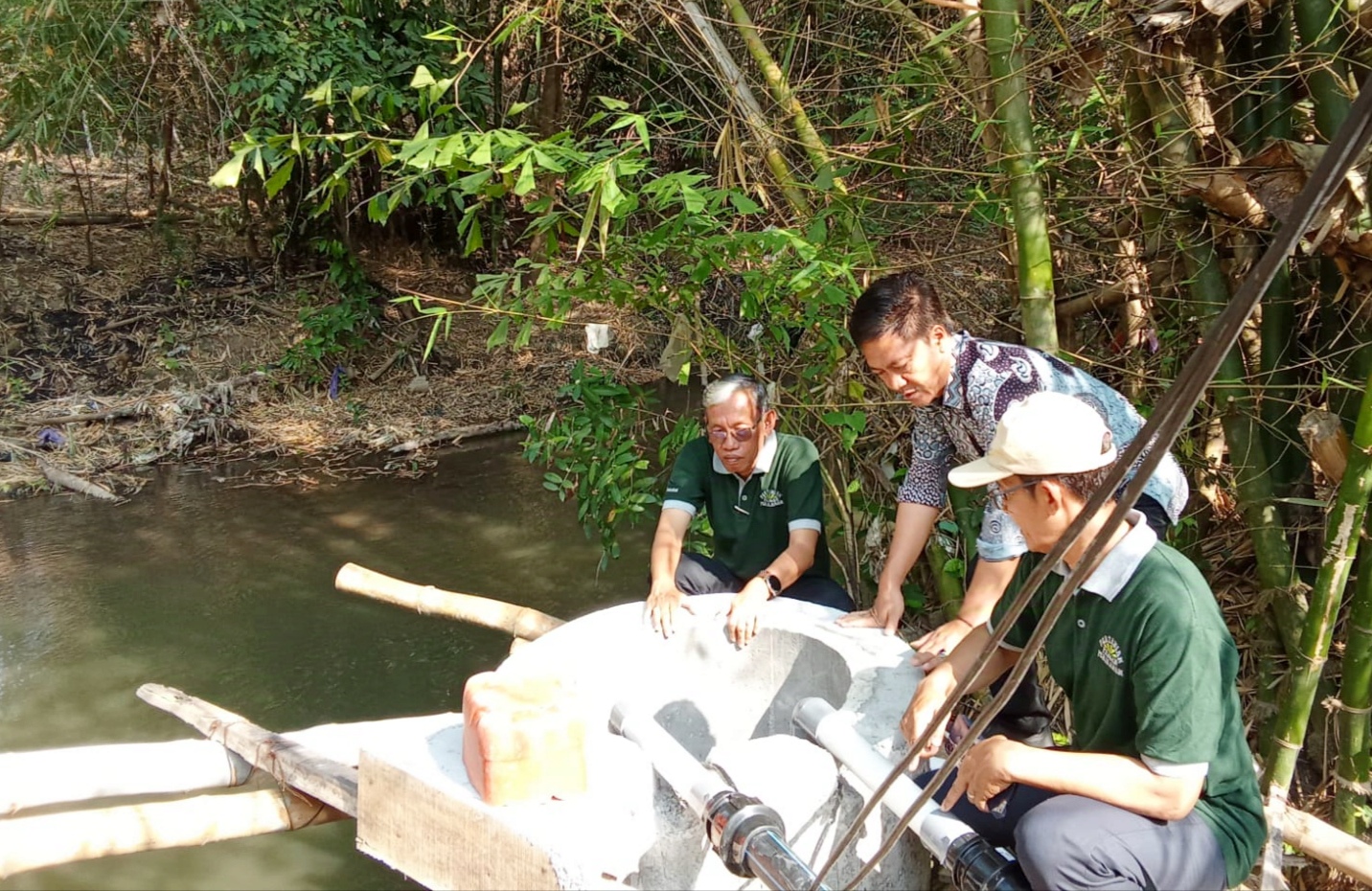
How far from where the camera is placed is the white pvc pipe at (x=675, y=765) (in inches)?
81.7

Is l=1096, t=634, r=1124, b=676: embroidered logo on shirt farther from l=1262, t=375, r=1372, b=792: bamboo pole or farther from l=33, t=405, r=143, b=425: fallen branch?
l=33, t=405, r=143, b=425: fallen branch

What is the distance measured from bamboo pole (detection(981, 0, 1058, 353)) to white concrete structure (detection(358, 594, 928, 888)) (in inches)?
37.6

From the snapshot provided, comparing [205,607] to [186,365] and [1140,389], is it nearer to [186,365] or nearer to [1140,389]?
[186,365]

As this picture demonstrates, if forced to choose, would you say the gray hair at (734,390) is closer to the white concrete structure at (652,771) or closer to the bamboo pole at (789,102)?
the white concrete structure at (652,771)

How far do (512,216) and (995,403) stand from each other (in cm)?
843

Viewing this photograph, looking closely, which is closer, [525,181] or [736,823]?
[736,823]

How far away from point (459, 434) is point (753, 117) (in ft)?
14.3

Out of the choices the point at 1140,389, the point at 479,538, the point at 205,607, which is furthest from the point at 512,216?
the point at 1140,389

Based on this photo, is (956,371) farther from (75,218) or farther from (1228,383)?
(75,218)

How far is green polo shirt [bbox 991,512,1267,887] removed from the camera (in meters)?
1.78

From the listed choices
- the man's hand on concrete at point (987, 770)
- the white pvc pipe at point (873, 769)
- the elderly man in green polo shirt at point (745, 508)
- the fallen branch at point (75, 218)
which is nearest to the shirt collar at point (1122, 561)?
the man's hand on concrete at point (987, 770)

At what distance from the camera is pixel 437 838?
215cm

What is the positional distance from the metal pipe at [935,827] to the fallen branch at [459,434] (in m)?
5.44

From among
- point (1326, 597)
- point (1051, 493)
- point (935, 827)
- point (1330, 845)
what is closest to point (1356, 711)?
point (1326, 597)
